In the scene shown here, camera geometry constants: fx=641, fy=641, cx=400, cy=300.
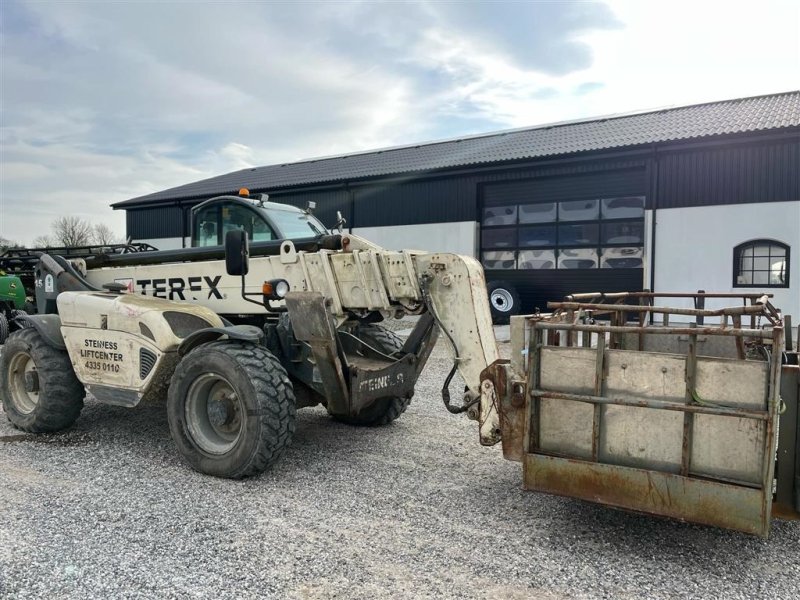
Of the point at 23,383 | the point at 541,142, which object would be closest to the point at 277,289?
the point at 23,383

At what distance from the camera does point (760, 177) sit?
15.4 metres

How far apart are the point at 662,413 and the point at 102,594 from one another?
2991 mm

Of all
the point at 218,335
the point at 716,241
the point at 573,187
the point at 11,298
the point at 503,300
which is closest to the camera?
the point at 218,335

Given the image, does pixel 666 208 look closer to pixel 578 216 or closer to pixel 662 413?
pixel 578 216

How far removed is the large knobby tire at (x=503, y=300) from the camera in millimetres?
17875

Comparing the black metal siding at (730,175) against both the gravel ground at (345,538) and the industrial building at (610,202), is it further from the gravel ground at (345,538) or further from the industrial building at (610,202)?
the gravel ground at (345,538)

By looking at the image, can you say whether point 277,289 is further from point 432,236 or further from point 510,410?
point 432,236

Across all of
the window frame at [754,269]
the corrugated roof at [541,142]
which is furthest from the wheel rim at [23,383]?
the window frame at [754,269]

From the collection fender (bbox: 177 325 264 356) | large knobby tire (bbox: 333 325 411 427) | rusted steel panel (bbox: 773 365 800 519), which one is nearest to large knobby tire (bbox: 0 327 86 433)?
fender (bbox: 177 325 264 356)

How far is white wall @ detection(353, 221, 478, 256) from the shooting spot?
1978 centimetres

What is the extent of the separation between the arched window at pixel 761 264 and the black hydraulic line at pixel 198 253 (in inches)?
544

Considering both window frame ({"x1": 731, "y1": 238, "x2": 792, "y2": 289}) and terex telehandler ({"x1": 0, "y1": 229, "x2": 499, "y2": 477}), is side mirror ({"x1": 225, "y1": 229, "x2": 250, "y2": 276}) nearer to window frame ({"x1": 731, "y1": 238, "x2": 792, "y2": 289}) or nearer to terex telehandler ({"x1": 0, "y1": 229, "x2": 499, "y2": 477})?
terex telehandler ({"x1": 0, "y1": 229, "x2": 499, "y2": 477})

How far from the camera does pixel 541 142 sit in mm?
20500

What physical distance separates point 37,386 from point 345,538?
4.04 metres
